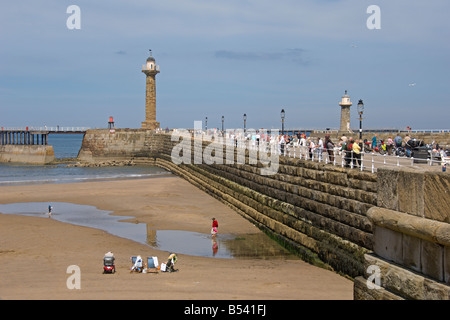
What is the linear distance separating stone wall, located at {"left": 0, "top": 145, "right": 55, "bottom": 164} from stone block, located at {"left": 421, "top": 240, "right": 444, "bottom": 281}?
6398 cm

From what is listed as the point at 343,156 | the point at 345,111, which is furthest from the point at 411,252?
the point at 345,111

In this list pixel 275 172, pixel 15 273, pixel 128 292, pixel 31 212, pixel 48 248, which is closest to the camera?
pixel 128 292

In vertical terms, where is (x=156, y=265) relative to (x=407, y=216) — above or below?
below

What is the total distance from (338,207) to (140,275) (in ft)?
18.5

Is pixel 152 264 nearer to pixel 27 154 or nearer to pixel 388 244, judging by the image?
pixel 388 244

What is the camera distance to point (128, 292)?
1023 cm

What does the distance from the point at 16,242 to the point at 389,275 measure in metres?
15.1

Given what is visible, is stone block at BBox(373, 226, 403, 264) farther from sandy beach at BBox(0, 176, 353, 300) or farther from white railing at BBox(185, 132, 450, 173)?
white railing at BBox(185, 132, 450, 173)

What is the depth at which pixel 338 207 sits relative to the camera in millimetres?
12273

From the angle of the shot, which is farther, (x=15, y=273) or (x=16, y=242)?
(x=16, y=242)

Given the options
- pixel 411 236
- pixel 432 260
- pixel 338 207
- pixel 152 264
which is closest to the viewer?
pixel 432 260

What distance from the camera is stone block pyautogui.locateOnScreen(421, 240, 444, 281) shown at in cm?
386

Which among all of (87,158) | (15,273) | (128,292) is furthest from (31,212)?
(87,158)

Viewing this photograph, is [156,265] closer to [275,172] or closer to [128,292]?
[128,292]
